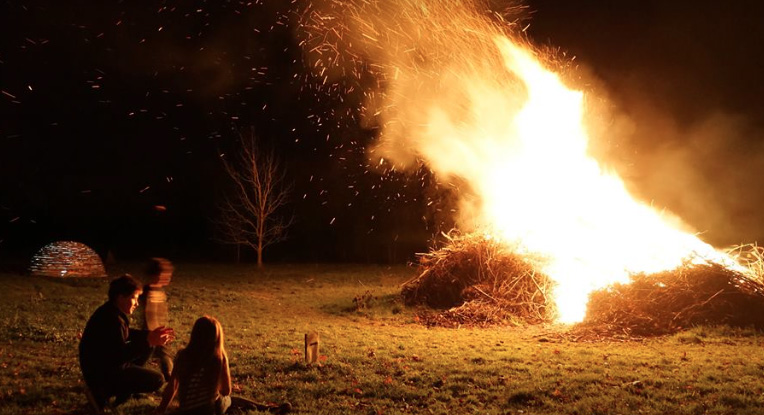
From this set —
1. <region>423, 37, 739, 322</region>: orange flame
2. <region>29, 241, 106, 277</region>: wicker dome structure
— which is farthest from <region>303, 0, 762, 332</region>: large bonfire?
<region>29, 241, 106, 277</region>: wicker dome structure

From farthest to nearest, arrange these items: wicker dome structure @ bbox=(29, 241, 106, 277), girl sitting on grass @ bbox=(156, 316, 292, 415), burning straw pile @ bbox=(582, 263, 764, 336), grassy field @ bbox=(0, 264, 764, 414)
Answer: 1. wicker dome structure @ bbox=(29, 241, 106, 277)
2. burning straw pile @ bbox=(582, 263, 764, 336)
3. grassy field @ bbox=(0, 264, 764, 414)
4. girl sitting on grass @ bbox=(156, 316, 292, 415)

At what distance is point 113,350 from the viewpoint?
21.8 ft

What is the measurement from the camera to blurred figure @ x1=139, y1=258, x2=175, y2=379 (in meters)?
7.72

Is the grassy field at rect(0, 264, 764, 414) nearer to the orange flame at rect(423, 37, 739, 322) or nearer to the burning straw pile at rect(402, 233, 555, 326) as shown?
the burning straw pile at rect(402, 233, 555, 326)

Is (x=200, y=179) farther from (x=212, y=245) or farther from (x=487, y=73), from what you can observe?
(x=487, y=73)

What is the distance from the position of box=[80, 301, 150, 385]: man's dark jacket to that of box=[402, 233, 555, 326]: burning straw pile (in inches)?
348

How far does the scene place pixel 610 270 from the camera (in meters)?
14.7

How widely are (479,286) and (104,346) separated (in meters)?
10.9

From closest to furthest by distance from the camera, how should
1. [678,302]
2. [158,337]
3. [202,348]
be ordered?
1. [202,348]
2. [158,337]
3. [678,302]

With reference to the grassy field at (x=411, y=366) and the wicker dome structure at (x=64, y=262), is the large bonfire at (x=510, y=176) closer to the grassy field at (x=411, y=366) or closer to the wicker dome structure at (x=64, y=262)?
the grassy field at (x=411, y=366)

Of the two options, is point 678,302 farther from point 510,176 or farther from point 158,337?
point 158,337

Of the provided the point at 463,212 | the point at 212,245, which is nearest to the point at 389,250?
the point at 212,245

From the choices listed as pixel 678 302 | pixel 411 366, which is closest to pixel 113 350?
pixel 411 366

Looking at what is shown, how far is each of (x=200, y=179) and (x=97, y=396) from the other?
4314cm
